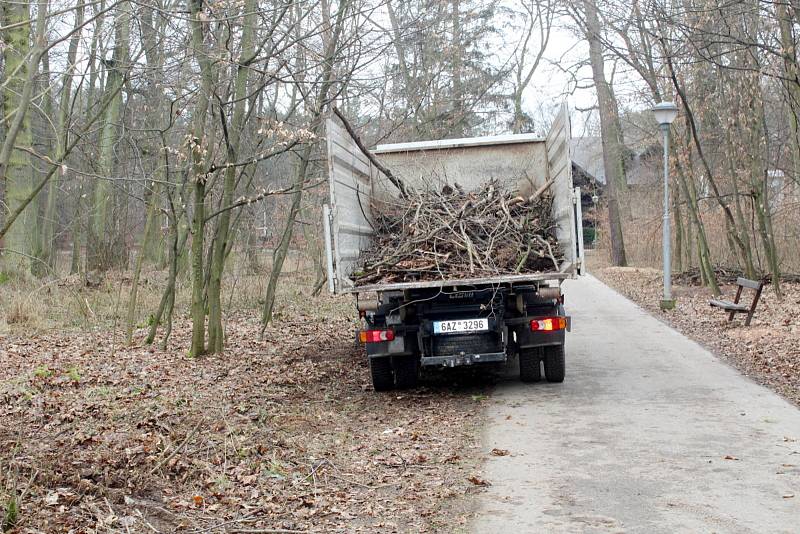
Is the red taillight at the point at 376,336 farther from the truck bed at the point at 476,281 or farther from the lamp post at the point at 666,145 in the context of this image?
the lamp post at the point at 666,145

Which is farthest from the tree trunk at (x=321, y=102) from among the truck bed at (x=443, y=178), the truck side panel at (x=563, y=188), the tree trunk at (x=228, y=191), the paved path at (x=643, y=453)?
the paved path at (x=643, y=453)

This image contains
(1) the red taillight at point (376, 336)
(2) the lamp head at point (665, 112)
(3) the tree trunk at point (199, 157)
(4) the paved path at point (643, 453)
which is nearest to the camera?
(4) the paved path at point (643, 453)

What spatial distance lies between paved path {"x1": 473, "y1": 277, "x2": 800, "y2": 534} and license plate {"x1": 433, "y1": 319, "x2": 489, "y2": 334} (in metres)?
0.81

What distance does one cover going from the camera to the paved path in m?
5.23

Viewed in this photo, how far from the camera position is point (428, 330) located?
9.35m

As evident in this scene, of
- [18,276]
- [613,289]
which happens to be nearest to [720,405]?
[18,276]

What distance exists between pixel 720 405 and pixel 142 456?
5344 mm

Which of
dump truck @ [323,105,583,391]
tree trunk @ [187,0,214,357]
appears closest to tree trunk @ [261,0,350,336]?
tree trunk @ [187,0,214,357]

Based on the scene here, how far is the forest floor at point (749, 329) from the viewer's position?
10773 mm

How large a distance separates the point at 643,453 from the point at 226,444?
306cm

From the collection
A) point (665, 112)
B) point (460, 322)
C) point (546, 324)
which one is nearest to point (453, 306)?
point (460, 322)

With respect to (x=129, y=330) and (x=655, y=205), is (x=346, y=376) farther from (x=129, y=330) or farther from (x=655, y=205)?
(x=655, y=205)

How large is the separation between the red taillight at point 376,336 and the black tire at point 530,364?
1514 millimetres

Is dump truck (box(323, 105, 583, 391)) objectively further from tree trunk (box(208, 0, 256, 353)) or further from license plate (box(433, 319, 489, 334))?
tree trunk (box(208, 0, 256, 353))
